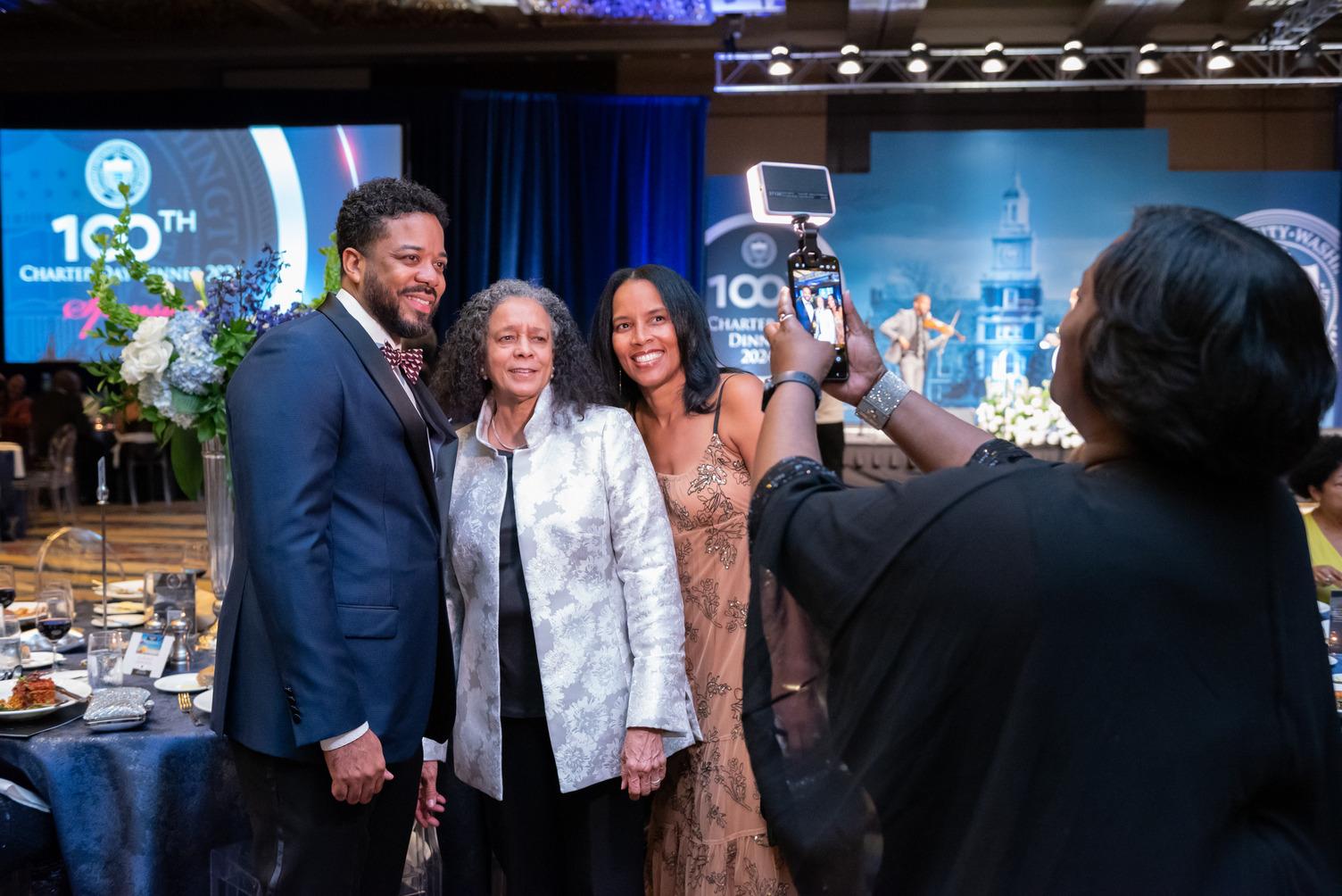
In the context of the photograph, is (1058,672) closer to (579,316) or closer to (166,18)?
(579,316)

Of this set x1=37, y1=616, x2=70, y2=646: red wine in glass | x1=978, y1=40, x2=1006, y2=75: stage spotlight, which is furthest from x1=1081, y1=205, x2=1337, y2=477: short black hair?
x1=978, y1=40, x2=1006, y2=75: stage spotlight

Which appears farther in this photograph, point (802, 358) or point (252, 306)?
point (252, 306)

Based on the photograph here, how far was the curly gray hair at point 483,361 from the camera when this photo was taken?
2240 mm

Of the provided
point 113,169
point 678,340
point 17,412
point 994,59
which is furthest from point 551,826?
point 17,412

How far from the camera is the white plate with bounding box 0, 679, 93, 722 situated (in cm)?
222

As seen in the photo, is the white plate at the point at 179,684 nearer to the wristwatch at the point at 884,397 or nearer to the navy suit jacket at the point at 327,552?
the navy suit jacket at the point at 327,552

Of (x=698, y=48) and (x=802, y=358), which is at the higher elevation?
(x=698, y=48)

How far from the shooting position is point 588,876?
2074 millimetres

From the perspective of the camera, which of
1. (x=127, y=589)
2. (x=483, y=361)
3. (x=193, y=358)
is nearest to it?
(x=483, y=361)

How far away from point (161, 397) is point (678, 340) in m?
1.25

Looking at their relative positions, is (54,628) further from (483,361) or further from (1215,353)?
(1215,353)

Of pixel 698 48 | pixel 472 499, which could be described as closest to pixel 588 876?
pixel 472 499

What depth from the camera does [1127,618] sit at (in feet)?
2.77

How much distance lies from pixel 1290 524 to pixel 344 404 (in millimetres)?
1357
